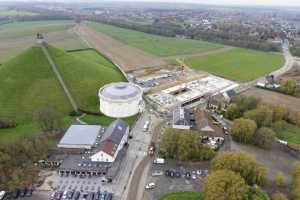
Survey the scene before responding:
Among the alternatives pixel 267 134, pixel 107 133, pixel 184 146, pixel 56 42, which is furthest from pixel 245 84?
pixel 56 42

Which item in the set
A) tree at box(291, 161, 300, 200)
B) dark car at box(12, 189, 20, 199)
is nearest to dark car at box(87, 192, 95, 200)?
dark car at box(12, 189, 20, 199)

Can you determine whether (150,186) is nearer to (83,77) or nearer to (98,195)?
(98,195)

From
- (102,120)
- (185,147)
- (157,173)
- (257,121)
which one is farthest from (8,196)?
(257,121)

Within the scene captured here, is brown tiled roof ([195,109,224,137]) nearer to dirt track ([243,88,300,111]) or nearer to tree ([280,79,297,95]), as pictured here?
dirt track ([243,88,300,111])

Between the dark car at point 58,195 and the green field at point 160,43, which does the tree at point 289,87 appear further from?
the dark car at point 58,195

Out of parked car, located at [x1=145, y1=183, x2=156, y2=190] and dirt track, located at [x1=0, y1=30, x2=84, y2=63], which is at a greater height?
dirt track, located at [x1=0, y1=30, x2=84, y2=63]

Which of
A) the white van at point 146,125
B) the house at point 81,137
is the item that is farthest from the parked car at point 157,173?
the white van at point 146,125
